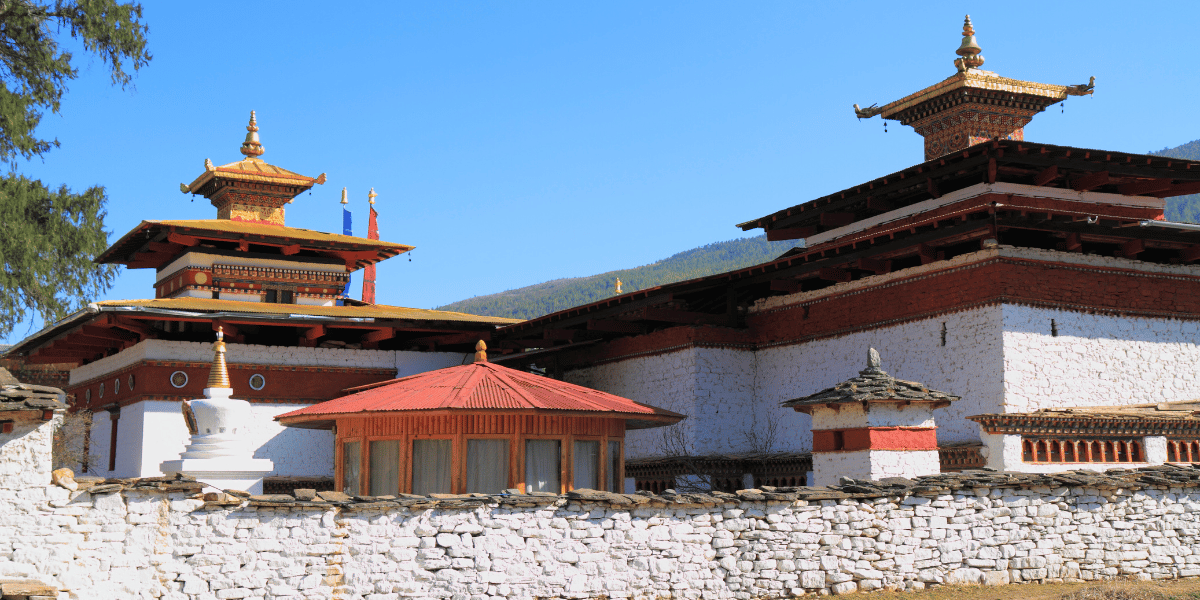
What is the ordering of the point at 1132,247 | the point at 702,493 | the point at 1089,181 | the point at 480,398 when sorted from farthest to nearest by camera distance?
the point at 1089,181
the point at 1132,247
the point at 480,398
the point at 702,493

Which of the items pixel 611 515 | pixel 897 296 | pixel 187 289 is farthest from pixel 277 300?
pixel 611 515

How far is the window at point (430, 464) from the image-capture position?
49.8ft

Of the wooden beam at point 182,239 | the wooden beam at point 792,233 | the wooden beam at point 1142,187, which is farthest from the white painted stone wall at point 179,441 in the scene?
the wooden beam at point 1142,187

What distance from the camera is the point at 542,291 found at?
540 ft

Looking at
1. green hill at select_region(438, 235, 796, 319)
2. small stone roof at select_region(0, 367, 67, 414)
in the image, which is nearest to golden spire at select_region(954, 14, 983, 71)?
small stone roof at select_region(0, 367, 67, 414)

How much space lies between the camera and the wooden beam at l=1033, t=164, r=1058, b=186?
16234mm

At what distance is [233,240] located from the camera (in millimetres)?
24547

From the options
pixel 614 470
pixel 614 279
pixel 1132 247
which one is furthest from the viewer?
pixel 614 279

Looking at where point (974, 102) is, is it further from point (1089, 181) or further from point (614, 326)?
point (614, 326)

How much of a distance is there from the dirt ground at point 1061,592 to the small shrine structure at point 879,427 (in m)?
1.60

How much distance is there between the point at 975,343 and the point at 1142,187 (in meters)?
4.60

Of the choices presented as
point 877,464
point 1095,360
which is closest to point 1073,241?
point 1095,360

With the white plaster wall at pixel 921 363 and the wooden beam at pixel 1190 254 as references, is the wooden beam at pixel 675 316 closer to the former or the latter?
the white plaster wall at pixel 921 363

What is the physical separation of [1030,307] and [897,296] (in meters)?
2.23
